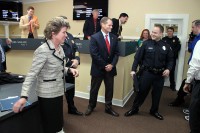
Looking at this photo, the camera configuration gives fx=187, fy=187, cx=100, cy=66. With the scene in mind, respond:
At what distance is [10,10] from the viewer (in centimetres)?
696

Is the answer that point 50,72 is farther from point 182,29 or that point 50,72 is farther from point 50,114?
point 182,29

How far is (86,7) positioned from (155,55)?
12.1ft

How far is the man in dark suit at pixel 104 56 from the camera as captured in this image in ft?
9.65

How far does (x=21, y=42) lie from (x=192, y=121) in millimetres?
3339

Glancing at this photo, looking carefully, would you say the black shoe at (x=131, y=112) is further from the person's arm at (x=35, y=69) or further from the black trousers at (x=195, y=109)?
the person's arm at (x=35, y=69)

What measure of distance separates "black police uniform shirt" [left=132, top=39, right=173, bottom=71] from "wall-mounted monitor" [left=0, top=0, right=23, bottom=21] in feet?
19.1

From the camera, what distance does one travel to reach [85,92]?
12.8 ft

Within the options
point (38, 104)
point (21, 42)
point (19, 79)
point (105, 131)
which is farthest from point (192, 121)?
point (21, 42)

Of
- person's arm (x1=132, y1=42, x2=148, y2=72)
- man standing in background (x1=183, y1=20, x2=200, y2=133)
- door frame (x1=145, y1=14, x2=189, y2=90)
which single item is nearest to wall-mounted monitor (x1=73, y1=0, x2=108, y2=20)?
door frame (x1=145, y1=14, x2=189, y2=90)

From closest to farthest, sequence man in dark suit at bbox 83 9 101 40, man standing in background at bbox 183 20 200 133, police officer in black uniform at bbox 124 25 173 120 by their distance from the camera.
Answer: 1. man standing in background at bbox 183 20 200 133
2. police officer in black uniform at bbox 124 25 173 120
3. man in dark suit at bbox 83 9 101 40

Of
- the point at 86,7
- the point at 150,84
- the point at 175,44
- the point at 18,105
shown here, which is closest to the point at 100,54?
the point at 150,84

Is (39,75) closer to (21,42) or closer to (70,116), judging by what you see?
(70,116)

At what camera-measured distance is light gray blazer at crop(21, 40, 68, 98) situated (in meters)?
1.47

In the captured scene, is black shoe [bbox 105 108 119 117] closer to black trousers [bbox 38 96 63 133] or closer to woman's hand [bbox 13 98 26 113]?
black trousers [bbox 38 96 63 133]
